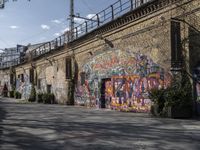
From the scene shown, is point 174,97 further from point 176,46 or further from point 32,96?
point 32,96

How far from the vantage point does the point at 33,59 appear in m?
47.7

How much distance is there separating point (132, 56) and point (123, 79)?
183 centimetres

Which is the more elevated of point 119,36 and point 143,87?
point 119,36

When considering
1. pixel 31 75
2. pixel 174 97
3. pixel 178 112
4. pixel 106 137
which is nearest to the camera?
pixel 106 137

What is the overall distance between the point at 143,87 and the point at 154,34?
313cm

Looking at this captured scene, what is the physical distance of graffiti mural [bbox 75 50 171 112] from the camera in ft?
65.9

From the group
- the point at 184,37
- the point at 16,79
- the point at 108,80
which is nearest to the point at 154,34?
the point at 184,37

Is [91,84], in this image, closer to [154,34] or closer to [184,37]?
[154,34]

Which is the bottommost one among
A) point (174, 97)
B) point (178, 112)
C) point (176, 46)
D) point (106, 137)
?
point (106, 137)

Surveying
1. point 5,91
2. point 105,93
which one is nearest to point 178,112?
point 105,93

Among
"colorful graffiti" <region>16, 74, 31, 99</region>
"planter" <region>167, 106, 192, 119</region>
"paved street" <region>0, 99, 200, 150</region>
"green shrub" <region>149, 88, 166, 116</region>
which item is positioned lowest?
"paved street" <region>0, 99, 200, 150</region>

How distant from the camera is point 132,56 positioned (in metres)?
22.0

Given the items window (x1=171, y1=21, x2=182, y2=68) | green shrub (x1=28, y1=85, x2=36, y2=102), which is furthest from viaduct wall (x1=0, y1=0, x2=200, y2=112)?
green shrub (x1=28, y1=85, x2=36, y2=102)

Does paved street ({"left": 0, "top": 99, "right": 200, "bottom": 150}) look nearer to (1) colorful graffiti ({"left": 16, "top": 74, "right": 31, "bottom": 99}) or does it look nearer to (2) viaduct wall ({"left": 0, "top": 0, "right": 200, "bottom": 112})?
(2) viaduct wall ({"left": 0, "top": 0, "right": 200, "bottom": 112})
